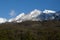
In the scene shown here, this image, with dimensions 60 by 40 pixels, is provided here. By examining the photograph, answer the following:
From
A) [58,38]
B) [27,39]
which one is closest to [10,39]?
[27,39]

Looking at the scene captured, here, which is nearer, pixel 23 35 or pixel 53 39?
pixel 23 35

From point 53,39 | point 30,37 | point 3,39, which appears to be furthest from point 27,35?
point 53,39

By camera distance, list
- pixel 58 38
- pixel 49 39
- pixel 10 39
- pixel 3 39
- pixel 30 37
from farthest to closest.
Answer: pixel 49 39, pixel 58 38, pixel 30 37, pixel 10 39, pixel 3 39

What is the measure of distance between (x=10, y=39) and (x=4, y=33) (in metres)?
4.24

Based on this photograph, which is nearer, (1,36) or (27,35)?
(1,36)

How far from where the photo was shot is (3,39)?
93750mm

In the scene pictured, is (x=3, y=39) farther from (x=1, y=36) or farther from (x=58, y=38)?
(x=58, y=38)

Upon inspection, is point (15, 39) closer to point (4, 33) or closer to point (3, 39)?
point (4, 33)

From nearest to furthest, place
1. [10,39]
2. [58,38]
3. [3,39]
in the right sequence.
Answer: [3,39], [10,39], [58,38]

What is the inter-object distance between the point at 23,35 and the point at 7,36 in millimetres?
12677

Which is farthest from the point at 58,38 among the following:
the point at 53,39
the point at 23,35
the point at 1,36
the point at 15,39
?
the point at 1,36

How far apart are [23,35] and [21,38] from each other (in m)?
3.21

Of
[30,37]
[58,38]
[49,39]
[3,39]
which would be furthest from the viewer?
[49,39]

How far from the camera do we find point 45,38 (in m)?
136
